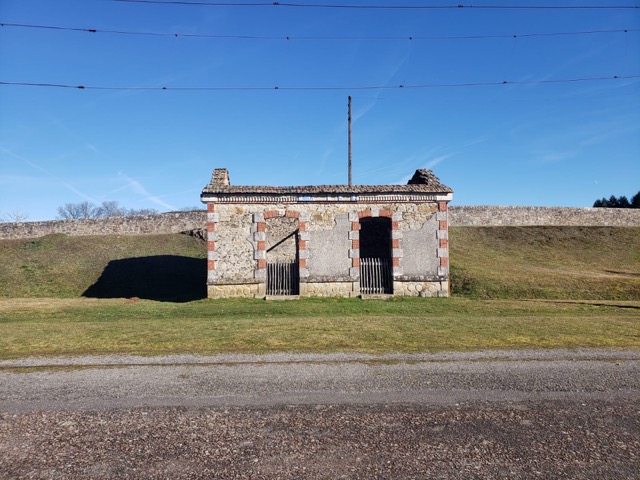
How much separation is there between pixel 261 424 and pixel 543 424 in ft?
9.47

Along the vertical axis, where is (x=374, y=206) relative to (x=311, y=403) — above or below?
above

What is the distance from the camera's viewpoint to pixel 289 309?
13.4 metres

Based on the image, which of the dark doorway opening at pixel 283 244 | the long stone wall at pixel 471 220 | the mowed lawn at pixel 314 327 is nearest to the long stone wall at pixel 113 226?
the long stone wall at pixel 471 220

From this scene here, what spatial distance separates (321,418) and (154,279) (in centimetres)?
2034

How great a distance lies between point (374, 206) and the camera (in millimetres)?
16922

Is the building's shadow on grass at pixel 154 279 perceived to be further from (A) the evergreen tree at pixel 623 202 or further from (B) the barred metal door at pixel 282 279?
(A) the evergreen tree at pixel 623 202

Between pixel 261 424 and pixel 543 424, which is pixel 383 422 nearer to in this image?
pixel 261 424

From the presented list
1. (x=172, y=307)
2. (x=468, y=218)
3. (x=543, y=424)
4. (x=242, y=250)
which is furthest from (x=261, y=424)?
(x=468, y=218)

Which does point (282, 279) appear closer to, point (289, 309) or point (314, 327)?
point (289, 309)

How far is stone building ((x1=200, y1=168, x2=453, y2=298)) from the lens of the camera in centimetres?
1644

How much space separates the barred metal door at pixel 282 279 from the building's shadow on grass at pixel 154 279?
3.48 metres

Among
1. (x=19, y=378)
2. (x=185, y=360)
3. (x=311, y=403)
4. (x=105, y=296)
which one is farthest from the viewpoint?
(x=105, y=296)

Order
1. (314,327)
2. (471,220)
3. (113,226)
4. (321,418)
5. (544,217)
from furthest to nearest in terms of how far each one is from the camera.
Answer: (471,220)
(544,217)
(113,226)
(314,327)
(321,418)

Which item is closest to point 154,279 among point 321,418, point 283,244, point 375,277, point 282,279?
point 283,244
